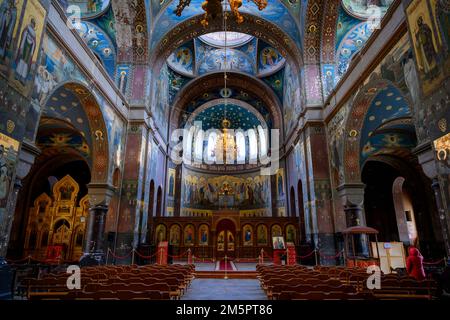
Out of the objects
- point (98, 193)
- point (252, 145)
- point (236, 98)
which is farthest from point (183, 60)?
point (98, 193)

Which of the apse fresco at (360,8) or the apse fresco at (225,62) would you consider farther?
the apse fresco at (225,62)

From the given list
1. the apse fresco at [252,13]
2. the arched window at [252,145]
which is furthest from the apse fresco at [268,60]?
the arched window at [252,145]

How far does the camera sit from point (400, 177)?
1934 cm

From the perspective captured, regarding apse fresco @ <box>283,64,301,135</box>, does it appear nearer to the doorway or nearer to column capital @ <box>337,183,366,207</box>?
column capital @ <box>337,183,366,207</box>

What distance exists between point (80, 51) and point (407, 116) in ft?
48.0

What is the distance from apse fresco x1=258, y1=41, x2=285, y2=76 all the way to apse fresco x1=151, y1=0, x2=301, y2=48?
4877 millimetres

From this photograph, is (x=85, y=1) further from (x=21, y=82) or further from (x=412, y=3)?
(x=412, y=3)

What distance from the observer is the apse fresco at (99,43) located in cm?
1469

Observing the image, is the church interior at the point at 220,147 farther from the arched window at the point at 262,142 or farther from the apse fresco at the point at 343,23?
the arched window at the point at 262,142

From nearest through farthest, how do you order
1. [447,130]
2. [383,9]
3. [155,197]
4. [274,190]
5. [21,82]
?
[447,130] → [21,82] → [383,9] → [155,197] → [274,190]

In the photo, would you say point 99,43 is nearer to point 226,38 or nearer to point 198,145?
point 226,38

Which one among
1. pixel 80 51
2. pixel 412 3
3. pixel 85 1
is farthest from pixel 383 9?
pixel 85 1

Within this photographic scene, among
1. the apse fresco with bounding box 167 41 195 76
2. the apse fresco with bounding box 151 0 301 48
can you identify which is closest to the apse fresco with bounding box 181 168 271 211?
the apse fresco with bounding box 167 41 195 76

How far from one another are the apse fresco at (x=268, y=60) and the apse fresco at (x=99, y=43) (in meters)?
12.0
